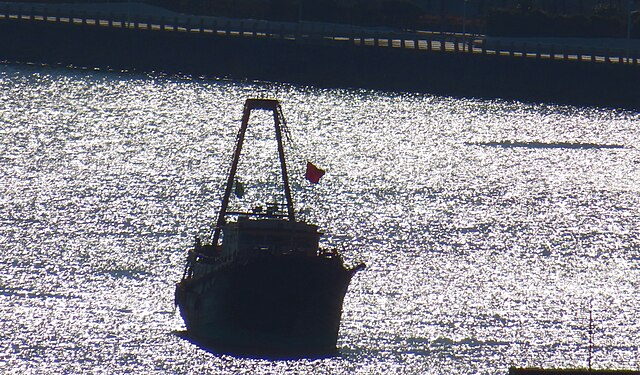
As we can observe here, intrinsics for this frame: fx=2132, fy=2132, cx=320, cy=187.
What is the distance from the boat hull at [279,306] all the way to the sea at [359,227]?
4.52 ft

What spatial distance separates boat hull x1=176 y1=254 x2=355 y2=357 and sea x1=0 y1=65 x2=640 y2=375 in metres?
1.38

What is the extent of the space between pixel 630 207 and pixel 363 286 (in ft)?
145

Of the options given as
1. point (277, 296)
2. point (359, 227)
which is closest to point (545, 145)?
point (359, 227)

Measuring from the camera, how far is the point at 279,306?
3206 inches

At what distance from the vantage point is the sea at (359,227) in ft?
272

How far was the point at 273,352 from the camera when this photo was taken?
81062 millimetres

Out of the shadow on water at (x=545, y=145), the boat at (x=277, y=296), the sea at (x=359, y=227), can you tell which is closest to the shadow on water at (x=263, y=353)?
the boat at (x=277, y=296)

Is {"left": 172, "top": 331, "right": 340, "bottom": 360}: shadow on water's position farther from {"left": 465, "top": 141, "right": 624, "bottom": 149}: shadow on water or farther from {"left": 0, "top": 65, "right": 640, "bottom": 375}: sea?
{"left": 465, "top": 141, "right": 624, "bottom": 149}: shadow on water

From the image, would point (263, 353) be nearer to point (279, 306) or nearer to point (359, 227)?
point (279, 306)

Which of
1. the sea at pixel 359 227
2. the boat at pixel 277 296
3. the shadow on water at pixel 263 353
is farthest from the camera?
the sea at pixel 359 227

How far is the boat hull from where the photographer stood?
267 feet

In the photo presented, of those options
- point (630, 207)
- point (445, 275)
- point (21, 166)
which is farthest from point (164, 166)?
point (445, 275)

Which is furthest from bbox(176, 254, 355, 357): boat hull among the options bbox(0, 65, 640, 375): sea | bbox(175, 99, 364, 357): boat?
bbox(0, 65, 640, 375): sea

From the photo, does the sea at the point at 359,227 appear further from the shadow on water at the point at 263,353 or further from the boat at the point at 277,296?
the boat at the point at 277,296
